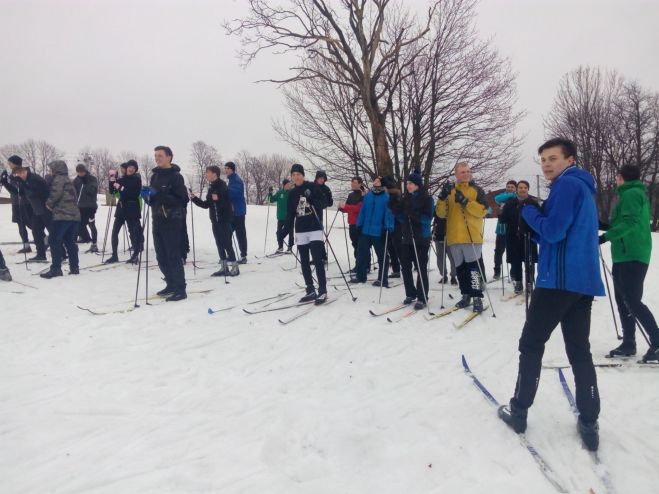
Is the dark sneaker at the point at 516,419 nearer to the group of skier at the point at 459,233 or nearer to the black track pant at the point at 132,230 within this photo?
the group of skier at the point at 459,233

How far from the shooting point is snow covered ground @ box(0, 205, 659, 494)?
2.57 meters

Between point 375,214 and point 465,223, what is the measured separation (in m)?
1.90

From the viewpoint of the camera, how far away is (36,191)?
323 inches

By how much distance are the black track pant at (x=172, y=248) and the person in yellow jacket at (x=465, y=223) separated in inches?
161

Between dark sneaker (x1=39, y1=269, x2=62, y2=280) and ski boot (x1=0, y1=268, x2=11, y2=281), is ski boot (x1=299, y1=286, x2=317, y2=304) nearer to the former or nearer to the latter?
dark sneaker (x1=39, y1=269, x2=62, y2=280)

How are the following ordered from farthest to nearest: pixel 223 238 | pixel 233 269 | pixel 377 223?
pixel 233 269
pixel 223 238
pixel 377 223

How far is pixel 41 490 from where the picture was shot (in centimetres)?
241

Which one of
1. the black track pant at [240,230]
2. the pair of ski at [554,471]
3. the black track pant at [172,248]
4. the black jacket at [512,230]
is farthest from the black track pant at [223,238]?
the pair of ski at [554,471]

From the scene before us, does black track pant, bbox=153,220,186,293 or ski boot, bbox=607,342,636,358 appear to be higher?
black track pant, bbox=153,220,186,293

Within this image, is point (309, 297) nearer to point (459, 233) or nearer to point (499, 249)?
point (459, 233)

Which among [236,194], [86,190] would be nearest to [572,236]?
[236,194]

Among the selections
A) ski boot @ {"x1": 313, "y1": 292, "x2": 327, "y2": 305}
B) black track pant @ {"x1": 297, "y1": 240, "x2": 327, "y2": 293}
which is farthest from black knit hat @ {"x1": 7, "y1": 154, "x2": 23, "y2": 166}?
ski boot @ {"x1": 313, "y1": 292, "x2": 327, "y2": 305}

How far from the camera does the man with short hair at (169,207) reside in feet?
20.8

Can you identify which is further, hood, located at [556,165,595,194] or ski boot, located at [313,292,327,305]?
ski boot, located at [313,292,327,305]
